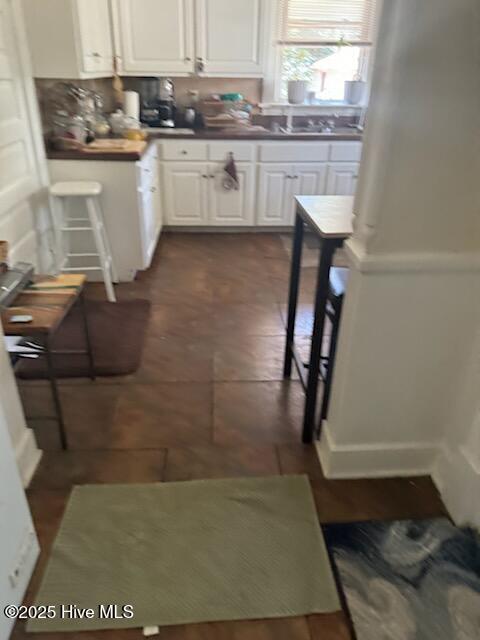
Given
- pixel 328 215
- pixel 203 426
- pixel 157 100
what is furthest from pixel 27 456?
pixel 157 100

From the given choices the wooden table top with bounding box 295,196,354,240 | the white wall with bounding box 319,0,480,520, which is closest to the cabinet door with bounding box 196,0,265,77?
the wooden table top with bounding box 295,196,354,240

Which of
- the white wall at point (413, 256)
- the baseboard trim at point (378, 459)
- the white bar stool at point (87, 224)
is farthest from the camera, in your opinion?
the white bar stool at point (87, 224)

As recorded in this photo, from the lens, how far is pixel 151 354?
2.66 metres

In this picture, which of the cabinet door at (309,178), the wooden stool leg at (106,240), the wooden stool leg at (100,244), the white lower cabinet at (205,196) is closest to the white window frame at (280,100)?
the cabinet door at (309,178)

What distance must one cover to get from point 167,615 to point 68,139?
2858mm

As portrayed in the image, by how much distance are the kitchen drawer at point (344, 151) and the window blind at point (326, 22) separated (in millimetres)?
987

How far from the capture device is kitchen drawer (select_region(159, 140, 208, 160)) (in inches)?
161

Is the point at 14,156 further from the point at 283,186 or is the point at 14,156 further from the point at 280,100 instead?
the point at 280,100

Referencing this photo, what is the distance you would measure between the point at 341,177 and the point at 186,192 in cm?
138

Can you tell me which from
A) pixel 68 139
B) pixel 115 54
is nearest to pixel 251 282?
pixel 68 139

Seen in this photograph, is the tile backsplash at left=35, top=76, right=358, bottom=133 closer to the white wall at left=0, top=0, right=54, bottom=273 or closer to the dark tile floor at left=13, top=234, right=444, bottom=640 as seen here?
the white wall at left=0, top=0, right=54, bottom=273

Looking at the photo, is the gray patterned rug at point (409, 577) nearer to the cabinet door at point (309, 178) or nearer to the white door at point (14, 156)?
the white door at point (14, 156)

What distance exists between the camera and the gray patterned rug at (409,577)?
4.55 ft

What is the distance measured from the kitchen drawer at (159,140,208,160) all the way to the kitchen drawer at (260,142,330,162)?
0.51 metres
